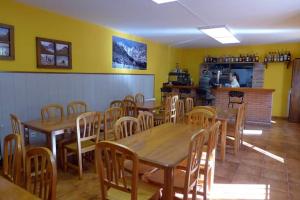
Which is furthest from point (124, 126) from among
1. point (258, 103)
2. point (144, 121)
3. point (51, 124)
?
point (258, 103)

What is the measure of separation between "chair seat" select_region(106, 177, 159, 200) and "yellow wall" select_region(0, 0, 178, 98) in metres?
2.63

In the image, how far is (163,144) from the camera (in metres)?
2.10

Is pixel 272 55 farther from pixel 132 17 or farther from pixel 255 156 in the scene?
pixel 132 17

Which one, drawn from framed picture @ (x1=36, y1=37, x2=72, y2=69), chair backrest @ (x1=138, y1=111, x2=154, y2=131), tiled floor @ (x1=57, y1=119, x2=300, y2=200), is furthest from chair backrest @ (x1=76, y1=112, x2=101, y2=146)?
framed picture @ (x1=36, y1=37, x2=72, y2=69)

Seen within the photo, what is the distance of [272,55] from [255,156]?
4608 millimetres

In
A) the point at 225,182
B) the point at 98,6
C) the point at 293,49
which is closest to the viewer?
the point at 225,182

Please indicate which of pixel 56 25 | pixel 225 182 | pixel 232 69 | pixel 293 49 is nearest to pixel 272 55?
pixel 293 49

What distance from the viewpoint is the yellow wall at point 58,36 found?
133 inches

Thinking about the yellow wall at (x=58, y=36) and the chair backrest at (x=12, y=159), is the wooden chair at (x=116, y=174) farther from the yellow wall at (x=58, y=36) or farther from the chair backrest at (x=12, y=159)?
the yellow wall at (x=58, y=36)

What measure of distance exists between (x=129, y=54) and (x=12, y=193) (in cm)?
493

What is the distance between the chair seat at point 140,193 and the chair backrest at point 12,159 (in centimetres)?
67

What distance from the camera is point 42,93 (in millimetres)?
3736

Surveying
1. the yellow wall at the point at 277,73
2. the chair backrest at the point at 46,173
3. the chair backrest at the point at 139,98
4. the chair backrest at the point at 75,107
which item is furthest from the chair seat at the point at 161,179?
the yellow wall at the point at 277,73

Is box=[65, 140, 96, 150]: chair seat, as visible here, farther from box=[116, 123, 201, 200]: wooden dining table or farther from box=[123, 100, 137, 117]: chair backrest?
box=[123, 100, 137, 117]: chair backrest
